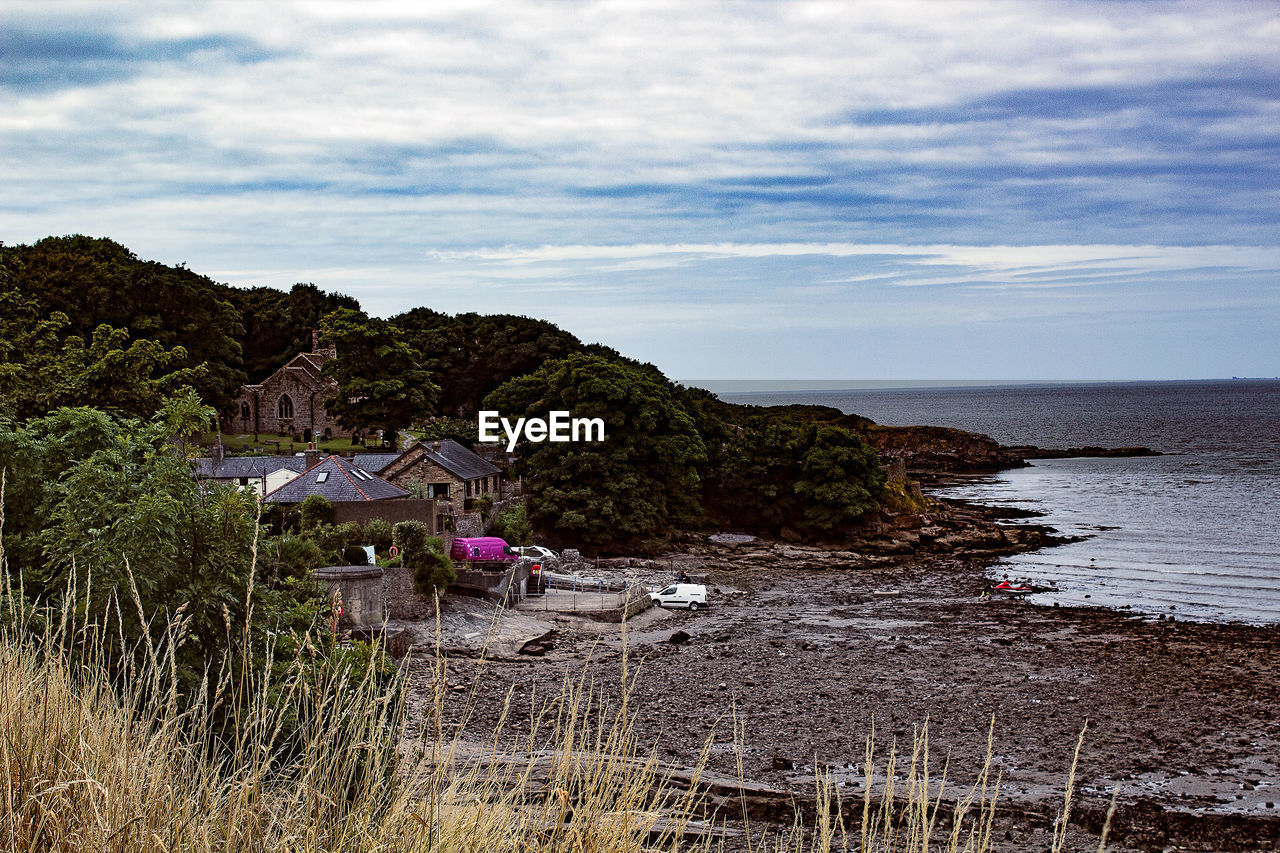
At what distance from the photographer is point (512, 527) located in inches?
1657

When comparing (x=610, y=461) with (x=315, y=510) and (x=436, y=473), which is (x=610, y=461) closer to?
(x=436, y=473)

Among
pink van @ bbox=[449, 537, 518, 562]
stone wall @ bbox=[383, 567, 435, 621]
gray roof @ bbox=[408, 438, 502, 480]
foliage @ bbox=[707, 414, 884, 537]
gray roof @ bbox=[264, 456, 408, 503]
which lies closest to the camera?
stone wall @ bbox=[383, 567, 435, 621]

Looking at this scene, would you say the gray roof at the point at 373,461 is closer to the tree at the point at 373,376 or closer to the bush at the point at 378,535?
the tree at the point at 373,376

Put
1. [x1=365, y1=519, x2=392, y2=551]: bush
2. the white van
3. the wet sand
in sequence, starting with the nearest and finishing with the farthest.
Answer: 1. the wet sand
2. [x1=365, y1=519, x2=392, y2=551]: bush
3. the white van

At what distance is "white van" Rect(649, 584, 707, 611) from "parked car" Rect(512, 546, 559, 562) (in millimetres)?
6306

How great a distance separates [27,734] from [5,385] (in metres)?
31.7

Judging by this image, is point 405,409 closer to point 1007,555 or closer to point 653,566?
point 653,566

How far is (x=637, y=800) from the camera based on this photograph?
397 cm

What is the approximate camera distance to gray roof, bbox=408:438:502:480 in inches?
1704

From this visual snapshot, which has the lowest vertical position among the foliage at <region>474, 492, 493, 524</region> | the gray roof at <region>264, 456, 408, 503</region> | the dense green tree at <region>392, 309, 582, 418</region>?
the foliage at <region>474, 492, 493, 524</region>

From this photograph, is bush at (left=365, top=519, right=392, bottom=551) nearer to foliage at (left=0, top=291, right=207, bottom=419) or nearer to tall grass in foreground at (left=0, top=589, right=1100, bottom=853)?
foliage at (left=0, top=291, right=207, bottom=419)

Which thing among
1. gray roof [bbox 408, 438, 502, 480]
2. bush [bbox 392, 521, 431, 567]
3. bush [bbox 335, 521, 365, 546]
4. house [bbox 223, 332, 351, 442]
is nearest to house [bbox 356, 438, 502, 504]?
gray roof [bbox 408, 438, 502, 480]

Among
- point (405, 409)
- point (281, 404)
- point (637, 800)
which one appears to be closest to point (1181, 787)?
point (637, 800)

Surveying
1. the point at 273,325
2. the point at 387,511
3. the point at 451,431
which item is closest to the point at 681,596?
the point at 387,511
